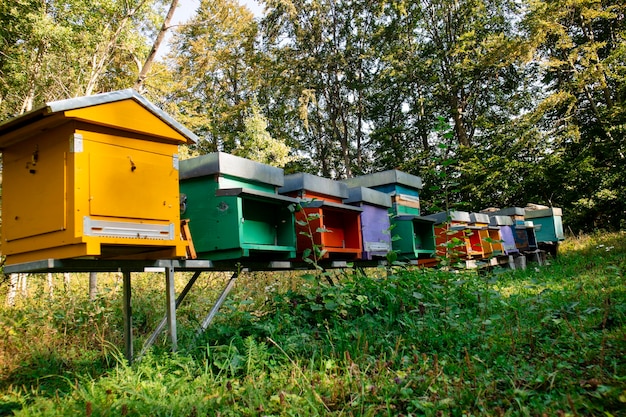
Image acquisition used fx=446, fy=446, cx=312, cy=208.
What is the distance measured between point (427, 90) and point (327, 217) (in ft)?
62.8

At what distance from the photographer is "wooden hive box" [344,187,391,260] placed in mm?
6066

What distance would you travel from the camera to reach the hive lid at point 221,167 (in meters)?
4.14

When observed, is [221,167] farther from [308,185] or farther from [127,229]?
[308,185]

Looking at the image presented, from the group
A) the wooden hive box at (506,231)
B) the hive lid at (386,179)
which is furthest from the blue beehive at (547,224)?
the hive lid at (386,179)

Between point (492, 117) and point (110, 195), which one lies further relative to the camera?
point (492, 117)

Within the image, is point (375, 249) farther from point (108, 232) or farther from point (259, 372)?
point (108, 232)

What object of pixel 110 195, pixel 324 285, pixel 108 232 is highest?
pixel 110 195

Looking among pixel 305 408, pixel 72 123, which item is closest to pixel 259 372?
pixel 305 408

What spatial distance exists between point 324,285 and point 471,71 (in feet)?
64.6

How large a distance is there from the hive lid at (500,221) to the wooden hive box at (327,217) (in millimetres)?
6144

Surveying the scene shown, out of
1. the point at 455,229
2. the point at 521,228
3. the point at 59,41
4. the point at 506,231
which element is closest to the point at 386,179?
the point at 455,229

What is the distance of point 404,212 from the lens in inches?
303

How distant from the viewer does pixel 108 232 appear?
3.06 m

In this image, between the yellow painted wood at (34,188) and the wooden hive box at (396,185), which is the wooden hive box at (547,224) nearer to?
the wooden hive box at (396,185)
